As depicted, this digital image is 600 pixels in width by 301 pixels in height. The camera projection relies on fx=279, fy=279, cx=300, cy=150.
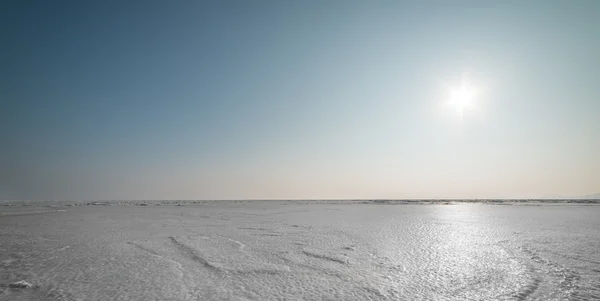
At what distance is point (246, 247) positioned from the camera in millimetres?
6961

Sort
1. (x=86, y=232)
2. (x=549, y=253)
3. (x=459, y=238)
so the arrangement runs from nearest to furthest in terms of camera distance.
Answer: (x=549, y=253), (x=459, y=238), (x=86, y=232)

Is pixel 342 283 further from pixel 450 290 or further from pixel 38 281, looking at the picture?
pixel 38 281

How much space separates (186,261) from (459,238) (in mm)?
7471

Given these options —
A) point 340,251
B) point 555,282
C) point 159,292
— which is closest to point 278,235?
point 340,251

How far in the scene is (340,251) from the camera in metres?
6.48

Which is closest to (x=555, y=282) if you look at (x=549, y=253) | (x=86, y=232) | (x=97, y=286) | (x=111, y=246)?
(x=549, y=253)

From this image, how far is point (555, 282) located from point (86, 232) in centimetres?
1248

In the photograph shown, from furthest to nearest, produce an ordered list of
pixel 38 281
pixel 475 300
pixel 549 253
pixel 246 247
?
pixel 246 247
pixel 549 253
pixel 38 281
pixel 475 300

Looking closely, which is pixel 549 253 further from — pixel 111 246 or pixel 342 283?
pixel 111 246

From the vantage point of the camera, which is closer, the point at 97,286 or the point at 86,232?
the point at 97,286

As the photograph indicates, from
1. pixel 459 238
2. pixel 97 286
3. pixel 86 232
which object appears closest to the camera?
pixel 97 286

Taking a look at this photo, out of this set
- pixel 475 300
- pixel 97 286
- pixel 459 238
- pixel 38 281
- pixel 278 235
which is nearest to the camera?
pixel 475 300

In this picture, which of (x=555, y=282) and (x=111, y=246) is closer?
(x=555, y=282)

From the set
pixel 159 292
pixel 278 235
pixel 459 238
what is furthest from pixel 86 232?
pixel 459 238
